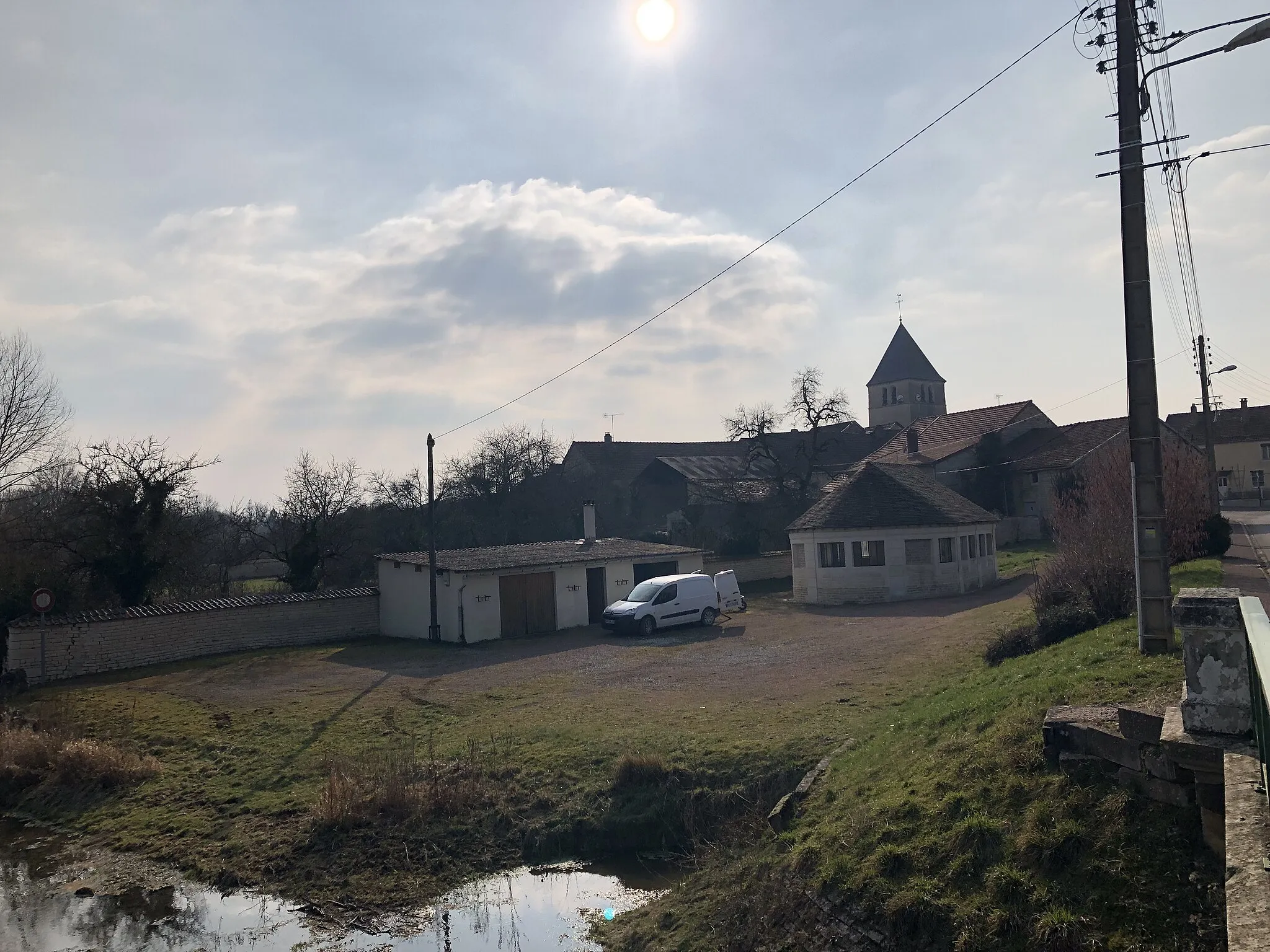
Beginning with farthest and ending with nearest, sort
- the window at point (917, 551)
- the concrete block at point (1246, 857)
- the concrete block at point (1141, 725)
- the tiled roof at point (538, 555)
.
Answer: the window at point (917, 551) < the tiled roof at point (538, 555) < the concrete block at point (1141, 725) < the concrete block at point (1246, 857)

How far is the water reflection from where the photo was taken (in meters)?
10.1

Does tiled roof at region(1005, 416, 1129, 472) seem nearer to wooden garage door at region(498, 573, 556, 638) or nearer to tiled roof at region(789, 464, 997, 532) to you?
tiled roof at region(789, 464, 997, 532)

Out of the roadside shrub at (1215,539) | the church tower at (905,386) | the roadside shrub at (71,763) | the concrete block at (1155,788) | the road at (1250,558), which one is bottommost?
the roadside shrub at (71,763)

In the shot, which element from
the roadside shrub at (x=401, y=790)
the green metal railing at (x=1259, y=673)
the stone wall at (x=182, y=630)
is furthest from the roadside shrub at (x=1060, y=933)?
the stone wall at (x=182, y=630)

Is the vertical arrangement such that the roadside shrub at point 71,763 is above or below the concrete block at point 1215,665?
below

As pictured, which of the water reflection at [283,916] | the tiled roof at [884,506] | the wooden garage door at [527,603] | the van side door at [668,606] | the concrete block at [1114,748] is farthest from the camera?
the tiled roof at [884,506]

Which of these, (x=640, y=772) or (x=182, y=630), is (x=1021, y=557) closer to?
(x=640, y=772)

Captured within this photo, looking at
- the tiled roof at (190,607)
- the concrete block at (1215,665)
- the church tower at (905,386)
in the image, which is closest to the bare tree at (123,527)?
the tiled roof at (190,607)

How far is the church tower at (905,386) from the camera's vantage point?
8181 cm

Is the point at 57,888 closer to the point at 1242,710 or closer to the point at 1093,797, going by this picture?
the point at 1093,797

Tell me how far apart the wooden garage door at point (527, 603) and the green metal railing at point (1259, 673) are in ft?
83.6

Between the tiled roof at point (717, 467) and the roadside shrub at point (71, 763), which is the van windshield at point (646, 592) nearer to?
the roadside shrub at point (71, 763)

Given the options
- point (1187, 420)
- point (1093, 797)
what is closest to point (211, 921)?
point (1093, 797)

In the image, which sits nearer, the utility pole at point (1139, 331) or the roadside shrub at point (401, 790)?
the utility pole at point (1139, 331)
